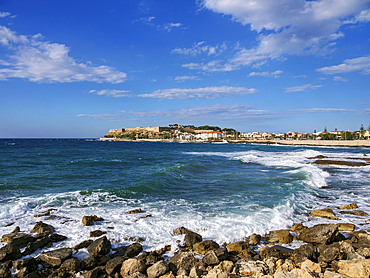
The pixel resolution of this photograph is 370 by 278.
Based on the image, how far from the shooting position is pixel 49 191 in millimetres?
11258

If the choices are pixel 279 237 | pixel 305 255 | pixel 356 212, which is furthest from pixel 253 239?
pixel 356 212

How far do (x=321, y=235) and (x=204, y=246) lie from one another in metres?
3.03

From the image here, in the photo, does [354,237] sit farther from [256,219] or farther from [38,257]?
[38,257]

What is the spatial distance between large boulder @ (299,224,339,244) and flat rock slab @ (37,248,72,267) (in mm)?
5645

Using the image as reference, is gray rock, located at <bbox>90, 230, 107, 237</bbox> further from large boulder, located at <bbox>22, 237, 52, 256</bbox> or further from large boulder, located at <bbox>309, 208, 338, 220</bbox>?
large boulder, located at <bbox>309, 208, 338, 220</bbox>

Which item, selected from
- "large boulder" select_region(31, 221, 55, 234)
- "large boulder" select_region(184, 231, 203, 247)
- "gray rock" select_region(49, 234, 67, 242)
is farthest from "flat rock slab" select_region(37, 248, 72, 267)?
"large boulder" select_region(184, 231, 203, 247)

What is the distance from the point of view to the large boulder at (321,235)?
583cm

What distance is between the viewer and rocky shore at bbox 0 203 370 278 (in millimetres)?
4332

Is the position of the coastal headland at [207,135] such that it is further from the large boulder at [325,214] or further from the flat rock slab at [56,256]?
the flat rock slab at [56,256]

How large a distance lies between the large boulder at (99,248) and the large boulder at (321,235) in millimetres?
4860

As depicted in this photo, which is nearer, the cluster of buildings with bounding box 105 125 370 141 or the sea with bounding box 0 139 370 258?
the sea with bounding box 0 139 370 258

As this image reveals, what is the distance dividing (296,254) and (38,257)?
5.43 metres

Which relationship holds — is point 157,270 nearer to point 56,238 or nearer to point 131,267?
point 131,267

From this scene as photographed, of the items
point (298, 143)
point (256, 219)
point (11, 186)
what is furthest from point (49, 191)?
point (298, 143)
